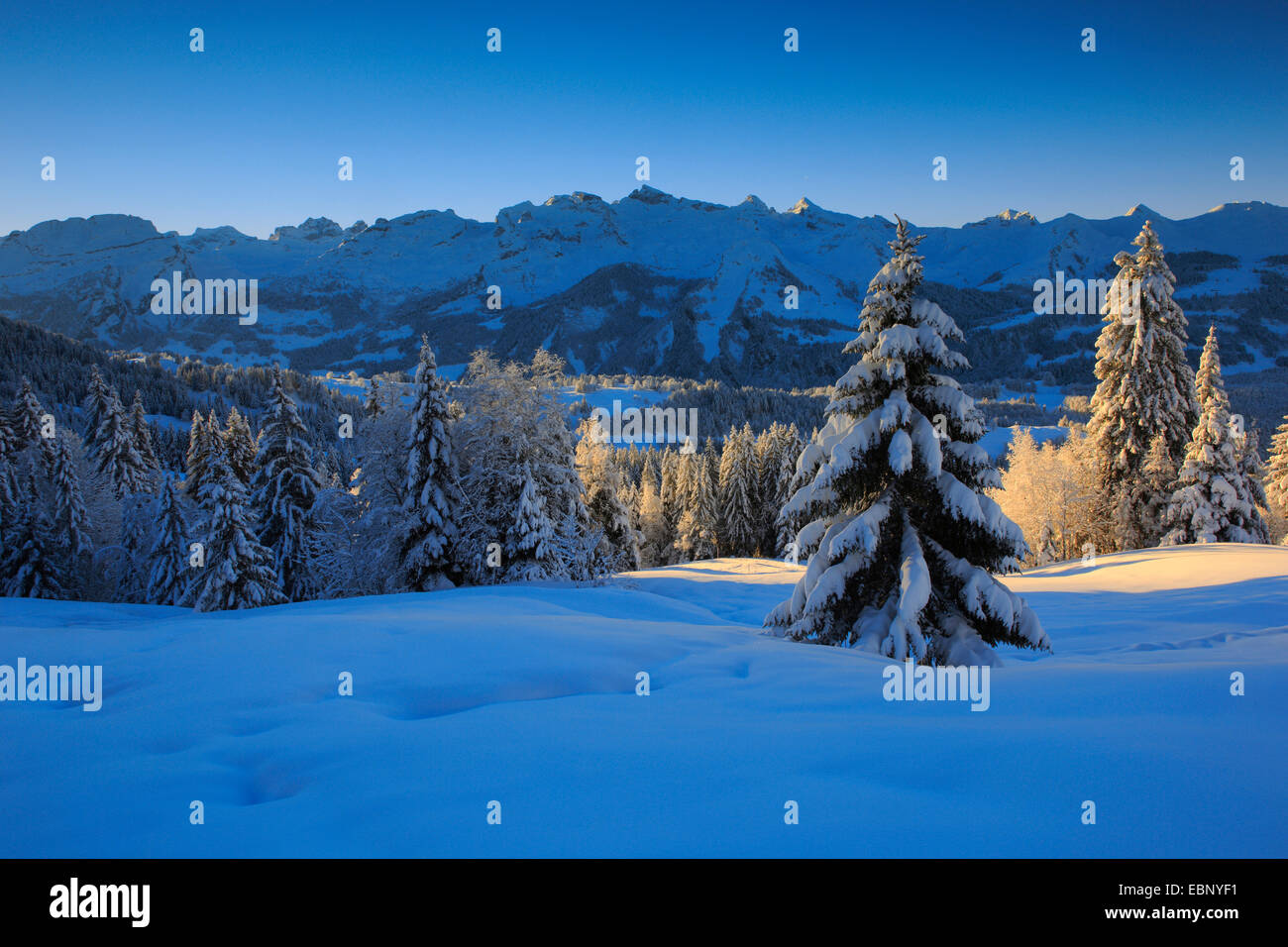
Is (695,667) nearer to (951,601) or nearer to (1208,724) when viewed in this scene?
(1208,724)

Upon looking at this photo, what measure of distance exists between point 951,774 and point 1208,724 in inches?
85.2

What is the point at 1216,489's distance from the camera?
26938 millimetres

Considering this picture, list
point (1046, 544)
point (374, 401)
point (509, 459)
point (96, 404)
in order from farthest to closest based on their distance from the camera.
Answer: point (96, 404) < point (1046, 544) < point (374, 401) < point (509, 459)

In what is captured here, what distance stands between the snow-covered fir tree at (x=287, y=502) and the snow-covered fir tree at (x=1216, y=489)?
4044 centimetres

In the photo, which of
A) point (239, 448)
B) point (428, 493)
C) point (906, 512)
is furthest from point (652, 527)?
point (906, 512)

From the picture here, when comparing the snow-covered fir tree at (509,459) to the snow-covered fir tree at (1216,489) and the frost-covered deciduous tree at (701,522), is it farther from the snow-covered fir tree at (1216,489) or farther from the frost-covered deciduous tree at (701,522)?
the frost-covered deciduous tree at (701,522)

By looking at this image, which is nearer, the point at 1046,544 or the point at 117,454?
the point at 1046,544

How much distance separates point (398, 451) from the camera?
25.6 meters

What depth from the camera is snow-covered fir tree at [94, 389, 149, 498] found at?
54.9 metres

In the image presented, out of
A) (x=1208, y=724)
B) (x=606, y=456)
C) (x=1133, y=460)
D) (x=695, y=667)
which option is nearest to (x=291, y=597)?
(x=606, y=456)

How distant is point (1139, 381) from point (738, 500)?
3646cm

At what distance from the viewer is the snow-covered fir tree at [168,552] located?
117ft

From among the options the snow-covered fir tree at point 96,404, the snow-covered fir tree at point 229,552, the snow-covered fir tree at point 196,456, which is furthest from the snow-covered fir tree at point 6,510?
the snow-covered fir tree at point 96,404

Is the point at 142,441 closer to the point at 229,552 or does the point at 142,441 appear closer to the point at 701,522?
the point at 229,552
